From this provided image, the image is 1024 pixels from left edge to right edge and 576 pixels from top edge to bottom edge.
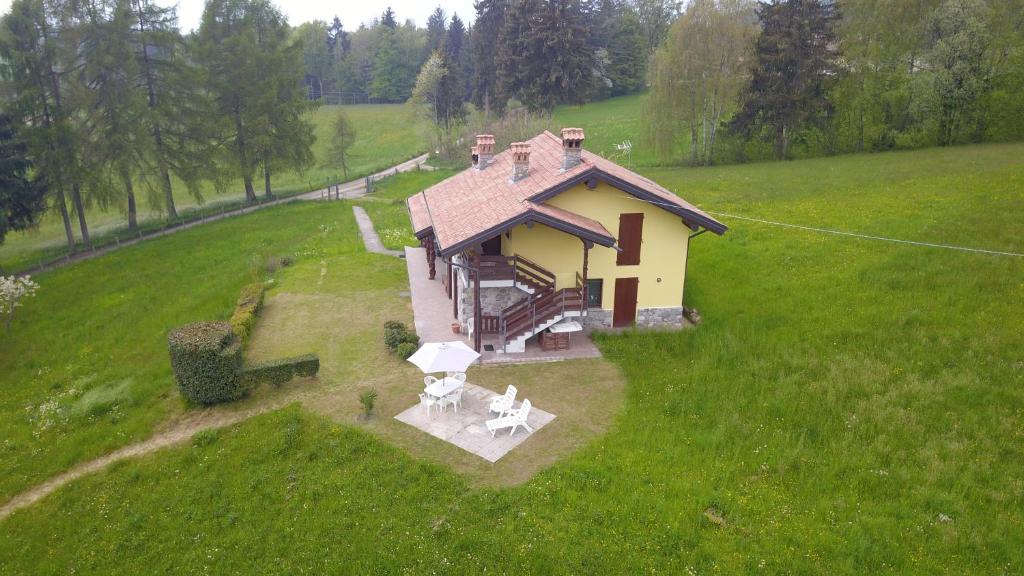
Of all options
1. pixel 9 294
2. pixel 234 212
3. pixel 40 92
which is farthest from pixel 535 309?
pixel 234 212

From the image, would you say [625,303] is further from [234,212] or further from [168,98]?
[168,98]

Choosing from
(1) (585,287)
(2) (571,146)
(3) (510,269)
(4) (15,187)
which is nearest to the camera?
(3) (510,269)

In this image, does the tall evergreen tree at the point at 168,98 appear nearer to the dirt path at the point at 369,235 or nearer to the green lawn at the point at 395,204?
the dirt path at the point at 369,235

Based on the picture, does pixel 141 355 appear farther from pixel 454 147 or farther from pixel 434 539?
pixel 454 147

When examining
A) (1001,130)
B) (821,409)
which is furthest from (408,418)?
(1001,130)

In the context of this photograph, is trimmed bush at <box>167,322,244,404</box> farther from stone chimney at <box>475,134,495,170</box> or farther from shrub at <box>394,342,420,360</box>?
stone chimney at <box>475,134,495,170</box>

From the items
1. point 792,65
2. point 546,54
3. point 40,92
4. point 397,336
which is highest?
point 546,54

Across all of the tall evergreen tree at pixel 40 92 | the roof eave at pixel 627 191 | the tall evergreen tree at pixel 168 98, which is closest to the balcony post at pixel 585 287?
the roof eave at pixel 627 191
